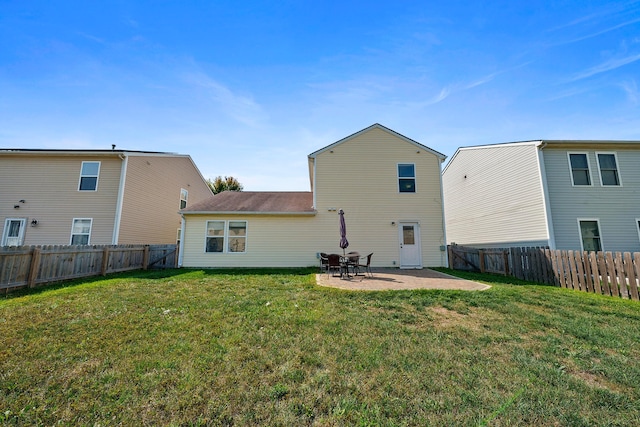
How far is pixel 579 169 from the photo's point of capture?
494 inches

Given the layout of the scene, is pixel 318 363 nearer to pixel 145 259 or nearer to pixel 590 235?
pixel 145 259

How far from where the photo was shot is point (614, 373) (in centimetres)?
323

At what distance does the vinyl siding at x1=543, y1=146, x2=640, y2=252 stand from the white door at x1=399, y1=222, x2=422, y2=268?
6055mm

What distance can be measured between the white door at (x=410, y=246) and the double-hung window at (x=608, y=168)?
906cm

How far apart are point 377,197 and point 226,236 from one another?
8.29 metres

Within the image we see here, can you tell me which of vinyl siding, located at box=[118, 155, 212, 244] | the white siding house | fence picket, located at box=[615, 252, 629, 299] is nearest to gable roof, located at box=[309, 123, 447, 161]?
the white siding house

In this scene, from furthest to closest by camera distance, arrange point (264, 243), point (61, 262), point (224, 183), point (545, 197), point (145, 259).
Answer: point (224, 183)
point (264, 243)
point (145, 259)
point (545, 197)
point (61, 262)

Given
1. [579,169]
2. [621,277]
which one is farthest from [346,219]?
[579,169]

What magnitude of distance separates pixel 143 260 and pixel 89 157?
689cm

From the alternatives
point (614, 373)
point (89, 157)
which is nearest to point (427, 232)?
point (614, 373)

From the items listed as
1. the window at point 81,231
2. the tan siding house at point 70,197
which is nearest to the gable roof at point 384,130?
the tan siding house at point 70,197

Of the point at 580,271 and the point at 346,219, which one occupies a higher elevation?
the point at 346,219

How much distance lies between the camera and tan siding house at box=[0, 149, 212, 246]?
14.0 metres

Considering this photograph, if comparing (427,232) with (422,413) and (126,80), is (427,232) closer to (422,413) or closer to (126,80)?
(422,413)
